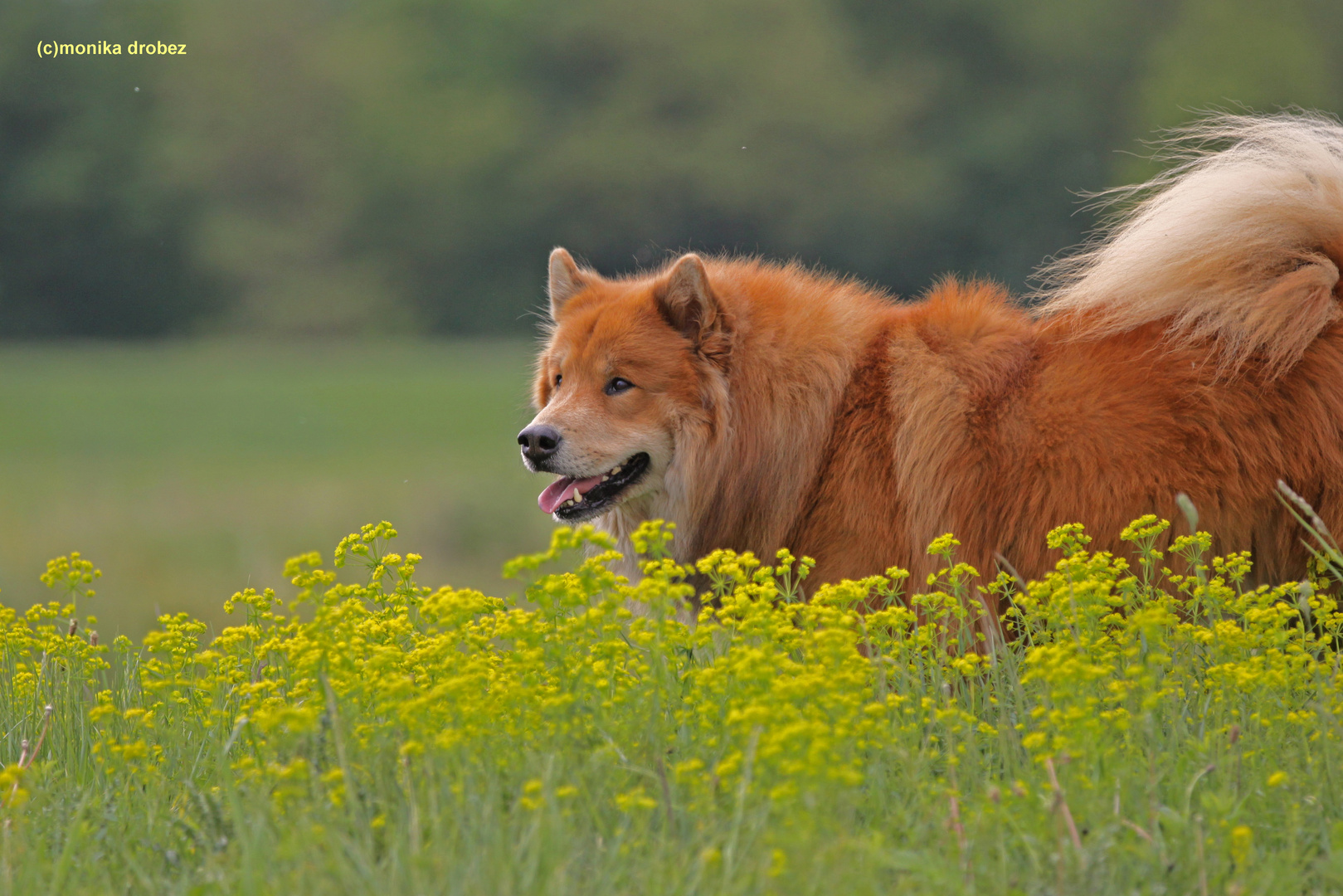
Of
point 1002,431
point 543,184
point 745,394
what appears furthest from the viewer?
point 543,184

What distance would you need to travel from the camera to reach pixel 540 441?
4035mm

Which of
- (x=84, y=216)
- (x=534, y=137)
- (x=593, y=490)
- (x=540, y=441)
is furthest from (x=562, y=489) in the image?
(x=84, y=216)

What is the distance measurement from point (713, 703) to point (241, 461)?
27.2 m

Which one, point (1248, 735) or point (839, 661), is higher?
point (839, 661)

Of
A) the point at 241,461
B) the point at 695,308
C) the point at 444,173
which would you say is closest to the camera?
the point at 695,308

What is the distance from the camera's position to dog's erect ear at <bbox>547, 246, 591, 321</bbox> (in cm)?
460

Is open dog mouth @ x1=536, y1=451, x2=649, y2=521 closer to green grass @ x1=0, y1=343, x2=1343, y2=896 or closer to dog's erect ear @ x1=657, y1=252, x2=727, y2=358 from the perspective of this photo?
dog's erect ear @ x1=657, y1=252, x2=727, y2=358

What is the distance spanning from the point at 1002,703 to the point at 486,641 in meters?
1.22

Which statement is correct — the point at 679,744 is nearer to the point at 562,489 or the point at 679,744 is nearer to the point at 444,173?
the point at 562,489

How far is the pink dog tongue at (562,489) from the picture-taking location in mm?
4168

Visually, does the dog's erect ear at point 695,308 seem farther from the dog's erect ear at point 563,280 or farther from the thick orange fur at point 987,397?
the dog's erect ear at point 563,280

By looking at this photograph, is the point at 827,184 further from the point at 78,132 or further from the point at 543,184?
the point at 78,132

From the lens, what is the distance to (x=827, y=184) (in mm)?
31734

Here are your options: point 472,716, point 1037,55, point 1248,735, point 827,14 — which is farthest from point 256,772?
point 827,14
